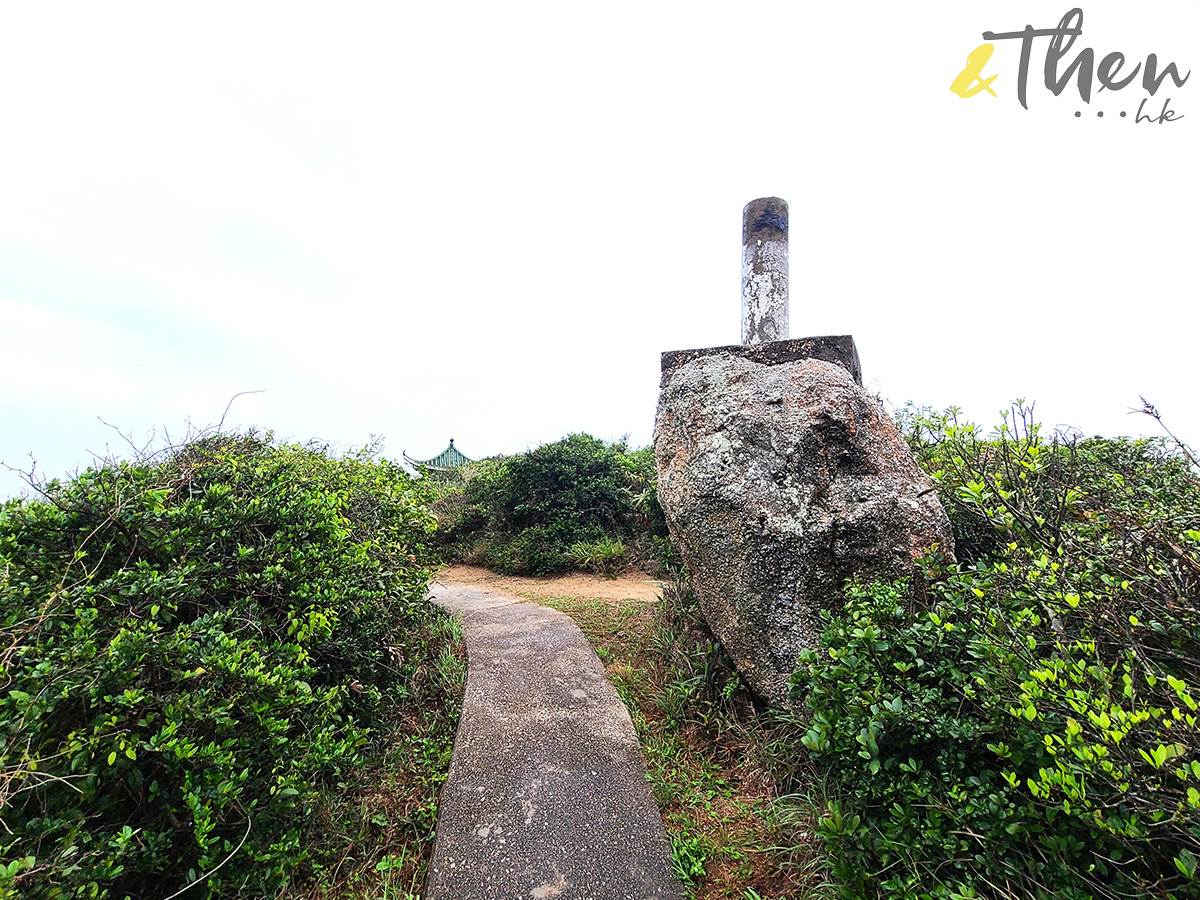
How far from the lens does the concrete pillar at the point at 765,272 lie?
21.2 feet

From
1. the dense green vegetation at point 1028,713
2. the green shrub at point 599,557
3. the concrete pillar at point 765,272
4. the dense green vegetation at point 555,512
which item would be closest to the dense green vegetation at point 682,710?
the dense green vegetation at point 1028,713

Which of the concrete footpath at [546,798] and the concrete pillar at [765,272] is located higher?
the concrete pillar at [765,272]

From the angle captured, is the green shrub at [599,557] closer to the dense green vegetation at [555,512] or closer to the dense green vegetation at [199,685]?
the dense green vegetation at [555,512]

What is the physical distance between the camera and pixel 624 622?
5.11 m

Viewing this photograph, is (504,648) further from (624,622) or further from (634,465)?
(634,465)

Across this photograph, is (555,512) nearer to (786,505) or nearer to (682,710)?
(682,710)

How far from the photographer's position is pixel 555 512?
8.91 m

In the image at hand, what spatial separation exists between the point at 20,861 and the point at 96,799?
21.3 inches

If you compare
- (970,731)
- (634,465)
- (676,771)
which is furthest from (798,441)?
(634,465)

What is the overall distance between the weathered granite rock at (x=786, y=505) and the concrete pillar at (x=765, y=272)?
112 inches

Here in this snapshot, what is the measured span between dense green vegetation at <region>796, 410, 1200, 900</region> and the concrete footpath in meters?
0.96

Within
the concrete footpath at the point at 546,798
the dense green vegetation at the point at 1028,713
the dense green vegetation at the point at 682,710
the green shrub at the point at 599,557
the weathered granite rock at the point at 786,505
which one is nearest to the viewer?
the dense green vegetation at the point at 1028,713

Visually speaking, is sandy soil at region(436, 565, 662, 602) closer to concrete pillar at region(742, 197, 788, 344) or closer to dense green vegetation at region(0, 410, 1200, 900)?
dense green vegetation at region(0, 410, 1200, 900)

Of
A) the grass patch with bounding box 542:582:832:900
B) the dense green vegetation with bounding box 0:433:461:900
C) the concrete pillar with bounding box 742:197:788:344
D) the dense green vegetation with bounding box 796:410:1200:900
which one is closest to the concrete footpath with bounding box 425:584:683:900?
the grass patch with bounding box 542:582:832:900
